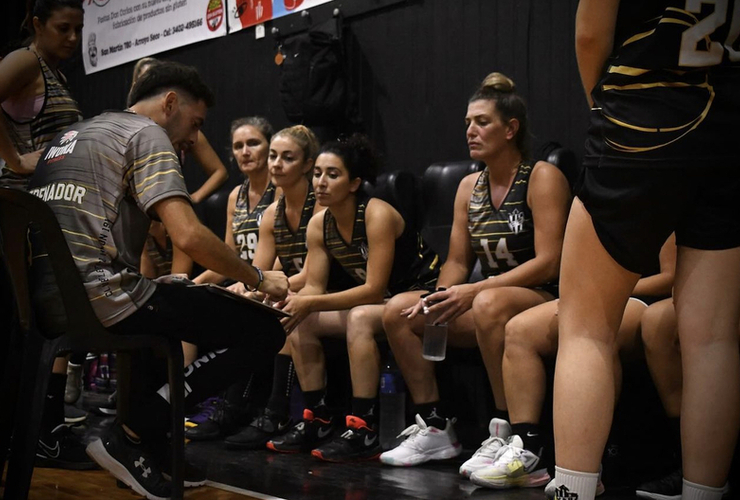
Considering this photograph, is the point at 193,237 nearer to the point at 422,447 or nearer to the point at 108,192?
the point at 108,192

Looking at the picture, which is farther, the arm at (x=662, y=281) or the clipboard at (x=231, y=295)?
the arm at (x=662, y=281)

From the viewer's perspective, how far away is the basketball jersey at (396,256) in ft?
10.6

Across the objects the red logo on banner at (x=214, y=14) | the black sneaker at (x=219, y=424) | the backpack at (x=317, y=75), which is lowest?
the black sneaker at (x=219, y=424)

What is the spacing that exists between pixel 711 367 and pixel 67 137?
5.37ft

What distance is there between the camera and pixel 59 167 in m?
2.10

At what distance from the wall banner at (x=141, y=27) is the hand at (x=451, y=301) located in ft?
10.6

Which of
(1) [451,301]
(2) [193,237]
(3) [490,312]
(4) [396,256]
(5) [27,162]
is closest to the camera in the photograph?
(2) [193,237]

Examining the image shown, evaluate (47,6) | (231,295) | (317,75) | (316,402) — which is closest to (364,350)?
(316,402)

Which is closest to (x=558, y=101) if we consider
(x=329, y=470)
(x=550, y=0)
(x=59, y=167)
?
(x=550, y=0)

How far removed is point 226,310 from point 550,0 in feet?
7.56

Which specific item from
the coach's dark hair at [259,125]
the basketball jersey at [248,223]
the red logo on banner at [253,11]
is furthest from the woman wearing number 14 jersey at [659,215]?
the red logo on banner at [253,11]

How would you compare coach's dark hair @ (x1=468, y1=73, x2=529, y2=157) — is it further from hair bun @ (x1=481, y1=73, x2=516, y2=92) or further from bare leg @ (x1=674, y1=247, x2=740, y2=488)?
bare leg @ (x1=674, y1=247, x2=740, y2=488)

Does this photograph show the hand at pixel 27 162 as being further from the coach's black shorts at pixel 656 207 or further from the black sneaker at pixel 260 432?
the coach's black shorts at pixel 656 207

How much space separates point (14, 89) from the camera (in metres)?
2.81
